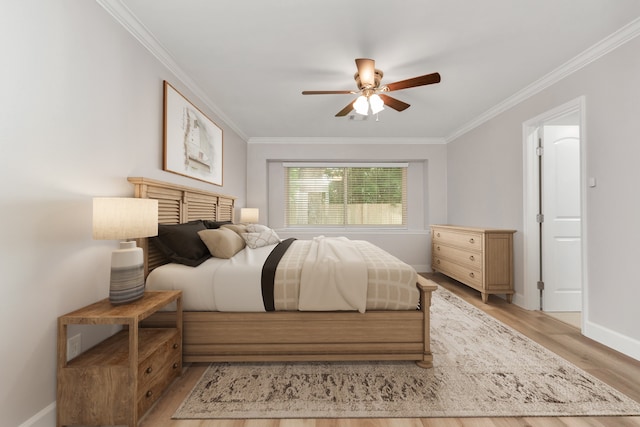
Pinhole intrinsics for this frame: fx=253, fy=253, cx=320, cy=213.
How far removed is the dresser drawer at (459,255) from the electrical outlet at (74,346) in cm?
394

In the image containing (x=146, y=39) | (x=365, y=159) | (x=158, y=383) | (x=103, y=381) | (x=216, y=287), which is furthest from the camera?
(x=365, y=159)

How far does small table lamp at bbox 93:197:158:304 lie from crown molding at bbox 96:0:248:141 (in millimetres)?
1409

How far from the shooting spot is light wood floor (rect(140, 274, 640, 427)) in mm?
1384

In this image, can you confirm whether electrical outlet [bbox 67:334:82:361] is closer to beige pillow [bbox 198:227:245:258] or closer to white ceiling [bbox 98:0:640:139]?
beige pillow [bbox 198:227:245:258]

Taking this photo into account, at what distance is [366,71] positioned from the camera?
2145 millimetres

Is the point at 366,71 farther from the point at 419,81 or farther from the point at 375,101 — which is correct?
the point at 419,81

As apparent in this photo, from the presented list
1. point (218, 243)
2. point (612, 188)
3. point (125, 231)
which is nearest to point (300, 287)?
point (218, 243)

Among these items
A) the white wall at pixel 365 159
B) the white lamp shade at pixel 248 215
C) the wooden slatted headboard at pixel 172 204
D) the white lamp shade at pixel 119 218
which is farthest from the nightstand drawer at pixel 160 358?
the white wall at pixel 365 159

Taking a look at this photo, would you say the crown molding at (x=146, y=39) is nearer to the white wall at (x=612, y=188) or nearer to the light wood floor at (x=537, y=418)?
the light wood floor at (x=537, y=418)

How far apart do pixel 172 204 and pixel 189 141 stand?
2.61ft

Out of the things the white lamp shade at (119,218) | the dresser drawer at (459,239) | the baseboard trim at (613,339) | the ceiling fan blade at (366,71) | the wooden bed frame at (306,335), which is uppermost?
the ceiling fan blade at (366,71)

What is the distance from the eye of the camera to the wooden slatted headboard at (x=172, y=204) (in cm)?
195

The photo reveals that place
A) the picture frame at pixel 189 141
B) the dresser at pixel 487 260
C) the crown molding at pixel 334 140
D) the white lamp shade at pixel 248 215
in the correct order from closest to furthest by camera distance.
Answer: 1. the picture frame at pixel 189 141
2. the dresser at pixel 487 260
3. the white lamp shade at pixel 248 215
4. the crown molding at pixel 334 140

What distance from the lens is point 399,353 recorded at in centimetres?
186
